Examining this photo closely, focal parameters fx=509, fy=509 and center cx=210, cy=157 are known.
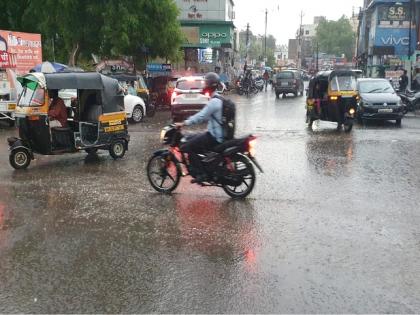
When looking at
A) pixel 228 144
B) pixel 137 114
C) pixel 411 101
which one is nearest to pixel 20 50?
pixel 137 114

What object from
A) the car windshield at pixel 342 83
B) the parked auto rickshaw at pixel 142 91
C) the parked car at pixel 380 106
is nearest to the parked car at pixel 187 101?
the parked auto rickshaw at pixel 142 91

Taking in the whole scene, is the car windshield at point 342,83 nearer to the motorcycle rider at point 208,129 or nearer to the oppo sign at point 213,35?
the motorcycle rider at point 208,129

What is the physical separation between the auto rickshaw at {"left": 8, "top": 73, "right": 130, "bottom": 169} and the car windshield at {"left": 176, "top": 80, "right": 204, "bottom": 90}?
7.70 metres

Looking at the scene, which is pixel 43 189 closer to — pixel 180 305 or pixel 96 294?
pixel 96 294

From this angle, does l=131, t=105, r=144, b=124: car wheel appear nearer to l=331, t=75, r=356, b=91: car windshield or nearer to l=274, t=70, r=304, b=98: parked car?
l=331, t=75, r=356, b=91: car windshield

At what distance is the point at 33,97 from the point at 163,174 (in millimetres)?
3811

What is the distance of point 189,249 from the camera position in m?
5.48

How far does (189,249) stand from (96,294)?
136 centimetres

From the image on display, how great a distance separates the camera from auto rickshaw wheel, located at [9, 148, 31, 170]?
32.8 ft

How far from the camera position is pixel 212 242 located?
18.7ft

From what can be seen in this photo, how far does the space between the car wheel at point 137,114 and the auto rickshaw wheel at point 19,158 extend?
9.49m

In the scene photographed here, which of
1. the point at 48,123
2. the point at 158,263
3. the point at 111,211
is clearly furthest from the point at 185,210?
the point at 48,123

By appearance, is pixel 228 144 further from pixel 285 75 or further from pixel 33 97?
pixel 285 75

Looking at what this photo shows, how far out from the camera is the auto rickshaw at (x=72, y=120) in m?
10.1
